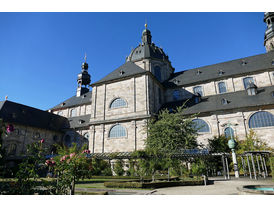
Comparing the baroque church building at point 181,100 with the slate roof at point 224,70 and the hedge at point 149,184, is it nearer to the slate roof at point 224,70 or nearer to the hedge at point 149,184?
the slate roof at point 224,70

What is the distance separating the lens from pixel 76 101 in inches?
1602

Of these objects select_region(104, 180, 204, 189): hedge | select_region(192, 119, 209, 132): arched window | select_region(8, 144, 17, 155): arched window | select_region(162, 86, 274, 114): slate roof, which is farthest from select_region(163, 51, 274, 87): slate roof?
select_region(8, 144, 17, 155): arched window

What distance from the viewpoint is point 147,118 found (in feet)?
80.8

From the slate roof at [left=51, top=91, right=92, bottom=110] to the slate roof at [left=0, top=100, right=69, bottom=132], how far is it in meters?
4.15

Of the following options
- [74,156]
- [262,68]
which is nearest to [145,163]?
[74,156]

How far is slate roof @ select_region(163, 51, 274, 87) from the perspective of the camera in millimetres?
28531

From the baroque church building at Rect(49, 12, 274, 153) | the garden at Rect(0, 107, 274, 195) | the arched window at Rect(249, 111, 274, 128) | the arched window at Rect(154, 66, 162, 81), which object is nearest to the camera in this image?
the garden at Rect(0, 107, 274, 195)

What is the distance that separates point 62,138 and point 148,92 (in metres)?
18.6

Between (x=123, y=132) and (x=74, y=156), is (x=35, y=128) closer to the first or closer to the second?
(x=123, y=132)

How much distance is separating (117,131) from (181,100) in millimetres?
11480

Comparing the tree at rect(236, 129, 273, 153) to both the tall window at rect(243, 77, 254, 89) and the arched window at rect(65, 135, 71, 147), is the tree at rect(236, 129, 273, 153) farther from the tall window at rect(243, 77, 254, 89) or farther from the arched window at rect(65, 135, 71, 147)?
the arched window at rect(65, 135, 71, 147)

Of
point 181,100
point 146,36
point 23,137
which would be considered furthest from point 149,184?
point 146,36

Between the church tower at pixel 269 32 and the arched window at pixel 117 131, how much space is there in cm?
3306

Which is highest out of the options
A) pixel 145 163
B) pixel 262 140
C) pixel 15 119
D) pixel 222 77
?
pixel 222 77
